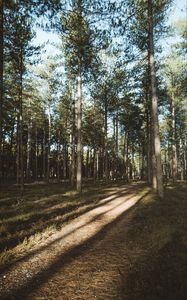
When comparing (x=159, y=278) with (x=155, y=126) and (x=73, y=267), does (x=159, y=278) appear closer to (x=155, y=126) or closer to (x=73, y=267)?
(x=73, y=267)

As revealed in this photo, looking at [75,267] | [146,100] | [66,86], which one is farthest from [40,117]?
[75,267]

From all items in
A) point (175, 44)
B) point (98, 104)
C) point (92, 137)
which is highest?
point (175, 44)

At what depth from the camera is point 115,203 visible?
12312mm

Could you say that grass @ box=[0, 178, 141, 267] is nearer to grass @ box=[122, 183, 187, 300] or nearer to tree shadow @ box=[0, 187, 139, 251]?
tree shadow @ box=[0, 187, 139, 251]

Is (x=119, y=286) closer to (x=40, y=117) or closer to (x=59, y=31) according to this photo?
(x=59, y=31)

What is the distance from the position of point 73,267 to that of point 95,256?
0.76 meters

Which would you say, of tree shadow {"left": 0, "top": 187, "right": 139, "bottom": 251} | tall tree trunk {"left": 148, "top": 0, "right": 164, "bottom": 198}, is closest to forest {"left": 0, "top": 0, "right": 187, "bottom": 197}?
tall tree trunk {"left": 148, "top": 0, "right": 164, "bottom": 198}

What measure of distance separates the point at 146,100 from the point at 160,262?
19740 millimetres

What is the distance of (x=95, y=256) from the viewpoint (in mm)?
5707

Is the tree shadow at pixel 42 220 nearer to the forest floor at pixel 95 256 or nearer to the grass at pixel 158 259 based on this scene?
the forest floor at pixel 95 256

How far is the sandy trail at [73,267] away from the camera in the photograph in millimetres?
4219

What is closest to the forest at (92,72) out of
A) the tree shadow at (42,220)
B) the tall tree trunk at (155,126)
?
the tall tree trunk at (155,126)

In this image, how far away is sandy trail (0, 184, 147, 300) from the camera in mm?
4219

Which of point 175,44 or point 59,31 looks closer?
point 59,31
